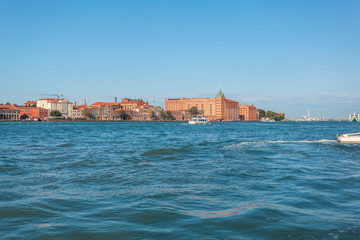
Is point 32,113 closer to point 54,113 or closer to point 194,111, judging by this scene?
point 54,113

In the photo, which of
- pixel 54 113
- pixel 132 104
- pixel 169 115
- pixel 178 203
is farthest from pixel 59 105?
pixel 178 203

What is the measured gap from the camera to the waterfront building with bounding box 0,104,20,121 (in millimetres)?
131375

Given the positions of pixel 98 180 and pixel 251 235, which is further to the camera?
pixel 98 180

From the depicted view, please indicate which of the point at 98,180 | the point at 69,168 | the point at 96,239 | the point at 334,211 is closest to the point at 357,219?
the point at 334,211

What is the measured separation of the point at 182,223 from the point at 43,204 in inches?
114

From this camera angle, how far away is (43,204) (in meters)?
6.17

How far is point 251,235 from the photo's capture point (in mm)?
4699

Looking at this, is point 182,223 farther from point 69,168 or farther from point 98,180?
point 69,168

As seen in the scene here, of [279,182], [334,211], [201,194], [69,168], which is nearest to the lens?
[334,211]

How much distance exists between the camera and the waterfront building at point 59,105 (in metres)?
147

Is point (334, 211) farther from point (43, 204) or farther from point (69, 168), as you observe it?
point (69, 168)

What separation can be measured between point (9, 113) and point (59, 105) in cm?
2255

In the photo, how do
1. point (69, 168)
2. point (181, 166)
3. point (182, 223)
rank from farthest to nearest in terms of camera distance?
point (181, 166) < point (69, 168) < point (182, 223)

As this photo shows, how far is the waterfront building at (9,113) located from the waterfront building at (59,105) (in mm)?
14176
